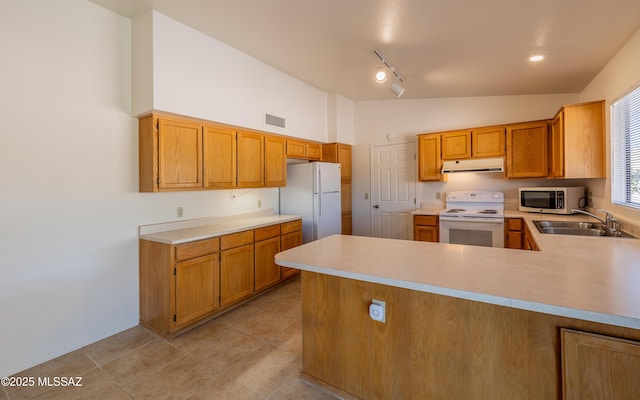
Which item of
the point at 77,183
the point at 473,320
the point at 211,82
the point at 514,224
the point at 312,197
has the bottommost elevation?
the point at 473,320

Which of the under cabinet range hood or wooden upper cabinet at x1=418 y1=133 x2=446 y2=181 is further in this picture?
wooden upper cabinet at x1=418 y1=133 x2=446 y2=181

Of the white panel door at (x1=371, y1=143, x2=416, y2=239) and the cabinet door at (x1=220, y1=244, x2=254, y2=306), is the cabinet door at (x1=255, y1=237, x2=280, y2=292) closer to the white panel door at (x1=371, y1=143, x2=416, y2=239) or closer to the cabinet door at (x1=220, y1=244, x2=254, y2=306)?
the cabinet door at (x1=220, y1=244, x2=254, y2=306)

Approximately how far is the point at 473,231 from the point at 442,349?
281 centimetres

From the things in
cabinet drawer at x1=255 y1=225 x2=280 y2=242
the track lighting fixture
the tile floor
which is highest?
the track lighting fixture

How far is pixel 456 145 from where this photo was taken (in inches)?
170

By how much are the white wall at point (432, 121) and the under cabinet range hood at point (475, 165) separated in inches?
14.3

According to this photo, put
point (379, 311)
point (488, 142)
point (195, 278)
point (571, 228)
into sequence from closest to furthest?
point (379, 311), point (195, 278), point (571, 228), point (488, 142)

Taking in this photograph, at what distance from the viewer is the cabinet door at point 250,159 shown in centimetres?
342

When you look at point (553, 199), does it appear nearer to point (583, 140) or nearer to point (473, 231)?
point (583, 140)

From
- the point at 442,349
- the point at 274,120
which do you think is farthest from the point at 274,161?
the point at 442,349

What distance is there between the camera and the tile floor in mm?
1888

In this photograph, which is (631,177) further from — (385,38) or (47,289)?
(47,289)

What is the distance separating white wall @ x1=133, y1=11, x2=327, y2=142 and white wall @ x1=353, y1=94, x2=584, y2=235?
1.65 metres

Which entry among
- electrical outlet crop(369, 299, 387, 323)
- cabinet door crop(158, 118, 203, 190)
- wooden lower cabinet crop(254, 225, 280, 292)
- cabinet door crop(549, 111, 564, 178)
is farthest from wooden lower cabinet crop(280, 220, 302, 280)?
cabinet door crop(549, 111, 564, 178)
